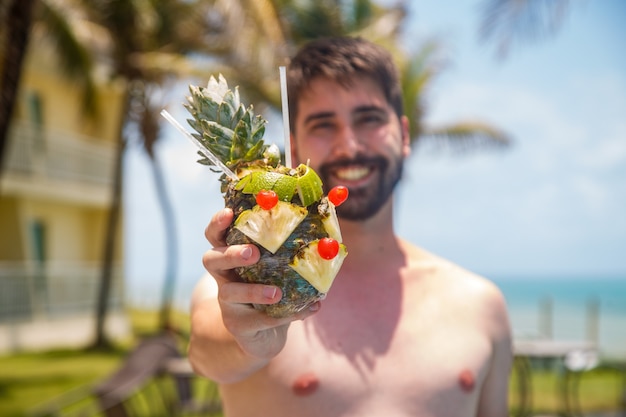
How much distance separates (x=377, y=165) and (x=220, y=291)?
2.63ft

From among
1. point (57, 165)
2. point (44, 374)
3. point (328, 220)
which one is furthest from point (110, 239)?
point (328, 220)

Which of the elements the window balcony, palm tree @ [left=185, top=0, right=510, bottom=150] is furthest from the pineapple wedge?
the window balcony

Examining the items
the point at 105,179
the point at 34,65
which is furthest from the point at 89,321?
the point at 34,65

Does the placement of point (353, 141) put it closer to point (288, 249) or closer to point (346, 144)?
point (346, 144)

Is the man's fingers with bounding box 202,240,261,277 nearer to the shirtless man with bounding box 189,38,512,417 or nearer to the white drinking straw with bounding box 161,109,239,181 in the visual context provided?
the white drinking straw with bounding box 161,109,239,181

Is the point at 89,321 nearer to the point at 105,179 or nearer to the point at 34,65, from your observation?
the point at 105,179

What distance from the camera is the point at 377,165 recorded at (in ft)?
7.12

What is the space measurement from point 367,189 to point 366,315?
1.32ft

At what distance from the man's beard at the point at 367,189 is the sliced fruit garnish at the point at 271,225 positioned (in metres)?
0.71

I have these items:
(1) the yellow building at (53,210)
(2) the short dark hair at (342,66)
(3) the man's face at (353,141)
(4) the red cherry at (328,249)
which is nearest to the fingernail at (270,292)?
(4) the red cherry at (328,249)

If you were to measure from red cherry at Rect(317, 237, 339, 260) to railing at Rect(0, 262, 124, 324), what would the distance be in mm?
15702

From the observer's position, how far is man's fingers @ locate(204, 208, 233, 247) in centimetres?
147

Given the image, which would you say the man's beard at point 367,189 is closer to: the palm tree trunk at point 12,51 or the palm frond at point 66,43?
the palm tree trunk at point 12,51

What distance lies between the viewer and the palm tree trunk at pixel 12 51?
8297 mm
